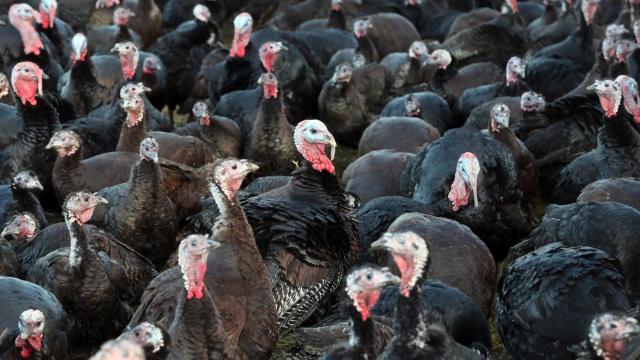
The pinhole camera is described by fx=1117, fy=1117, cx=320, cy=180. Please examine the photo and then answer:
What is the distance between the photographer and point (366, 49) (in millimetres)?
11734

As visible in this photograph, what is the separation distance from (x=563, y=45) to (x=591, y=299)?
611 cm

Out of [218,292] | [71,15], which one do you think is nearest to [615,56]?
[218,292]

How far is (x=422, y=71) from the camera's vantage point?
11.4 m

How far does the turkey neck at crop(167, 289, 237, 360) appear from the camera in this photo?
529cm

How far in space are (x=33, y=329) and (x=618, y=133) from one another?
14.6 feet

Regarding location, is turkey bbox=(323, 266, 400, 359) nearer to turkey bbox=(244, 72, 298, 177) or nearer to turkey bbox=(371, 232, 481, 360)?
turkey bbox=(371, 232, 481, 360)

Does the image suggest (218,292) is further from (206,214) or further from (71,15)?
(71,15)

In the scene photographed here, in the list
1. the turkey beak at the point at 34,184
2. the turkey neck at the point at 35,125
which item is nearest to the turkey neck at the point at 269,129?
the turkey neck at the point at 35,125

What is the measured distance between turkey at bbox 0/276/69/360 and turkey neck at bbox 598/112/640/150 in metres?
4.08

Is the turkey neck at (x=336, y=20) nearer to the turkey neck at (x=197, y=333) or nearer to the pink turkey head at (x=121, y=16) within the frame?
the pink turkey head at (x=121, y=16)

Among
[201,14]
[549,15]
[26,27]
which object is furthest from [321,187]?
[549,15]

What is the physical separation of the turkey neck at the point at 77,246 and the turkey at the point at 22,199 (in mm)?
1531

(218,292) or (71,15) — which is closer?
(218,292)

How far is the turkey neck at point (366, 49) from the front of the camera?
38.4 ft
